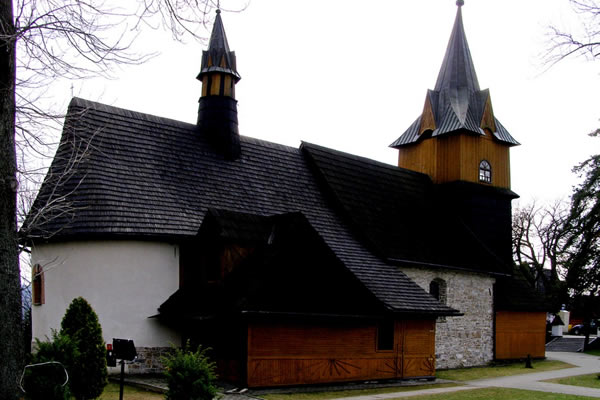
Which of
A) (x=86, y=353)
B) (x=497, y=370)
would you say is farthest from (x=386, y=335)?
(x=86, y=353)

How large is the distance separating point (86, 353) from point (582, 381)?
595 inches

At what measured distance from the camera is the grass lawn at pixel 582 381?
19922 millimetres

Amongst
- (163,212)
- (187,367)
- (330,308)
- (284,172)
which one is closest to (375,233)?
(284,172)

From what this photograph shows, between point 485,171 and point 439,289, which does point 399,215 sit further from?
point 485,171

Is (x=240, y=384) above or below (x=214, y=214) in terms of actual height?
below

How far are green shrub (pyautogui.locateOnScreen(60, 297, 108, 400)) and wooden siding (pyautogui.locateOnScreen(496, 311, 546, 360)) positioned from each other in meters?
18.3

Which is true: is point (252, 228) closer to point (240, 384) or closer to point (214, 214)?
point (214, 214)

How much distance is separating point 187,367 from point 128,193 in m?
8.95

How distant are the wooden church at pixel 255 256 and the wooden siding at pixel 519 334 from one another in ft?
0.30

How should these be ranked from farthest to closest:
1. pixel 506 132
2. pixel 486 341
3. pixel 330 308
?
pixel 506 132, pixel 486 341, pixel 330 308

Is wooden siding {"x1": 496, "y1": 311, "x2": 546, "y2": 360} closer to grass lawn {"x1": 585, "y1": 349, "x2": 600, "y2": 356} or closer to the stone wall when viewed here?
the stone wall

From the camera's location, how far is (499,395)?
17.0 m

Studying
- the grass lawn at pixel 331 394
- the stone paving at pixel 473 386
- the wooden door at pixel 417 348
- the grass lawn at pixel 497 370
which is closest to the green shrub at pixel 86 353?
the stone paving at pixel 473 386

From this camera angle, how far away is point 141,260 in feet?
61.7
